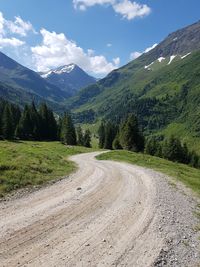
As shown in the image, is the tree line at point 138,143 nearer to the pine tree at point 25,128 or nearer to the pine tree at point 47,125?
the pine tree at point 47,125

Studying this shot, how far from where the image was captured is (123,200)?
75.0 feet

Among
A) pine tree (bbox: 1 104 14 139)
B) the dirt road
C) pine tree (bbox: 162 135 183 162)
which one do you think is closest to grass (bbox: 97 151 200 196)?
the dirt road

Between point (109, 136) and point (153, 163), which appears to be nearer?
point (153, 163)

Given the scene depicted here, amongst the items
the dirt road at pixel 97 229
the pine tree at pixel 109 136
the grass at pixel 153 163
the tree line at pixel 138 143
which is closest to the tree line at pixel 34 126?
the pine tree at pixel 109 136

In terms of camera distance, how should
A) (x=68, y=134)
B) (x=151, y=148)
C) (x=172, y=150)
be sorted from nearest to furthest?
(x=68, y=134), (x=172, y=150), (x=151, y=148)

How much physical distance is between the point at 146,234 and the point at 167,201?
325 inches

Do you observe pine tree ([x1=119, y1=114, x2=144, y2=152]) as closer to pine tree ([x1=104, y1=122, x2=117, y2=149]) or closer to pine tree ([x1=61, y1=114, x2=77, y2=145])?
pine tree ([x1=61, y1=114, x2=77, y2=145])

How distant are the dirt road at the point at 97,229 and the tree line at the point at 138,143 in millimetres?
78535

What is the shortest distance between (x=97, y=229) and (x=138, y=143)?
300 feet

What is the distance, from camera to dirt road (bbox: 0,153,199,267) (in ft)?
43.9

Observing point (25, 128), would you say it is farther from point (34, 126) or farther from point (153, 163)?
point (153, 163)

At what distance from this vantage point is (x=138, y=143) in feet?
352

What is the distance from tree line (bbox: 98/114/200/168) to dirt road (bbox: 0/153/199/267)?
78535 mm

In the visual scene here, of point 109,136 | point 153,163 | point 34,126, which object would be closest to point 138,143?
point 109,136
